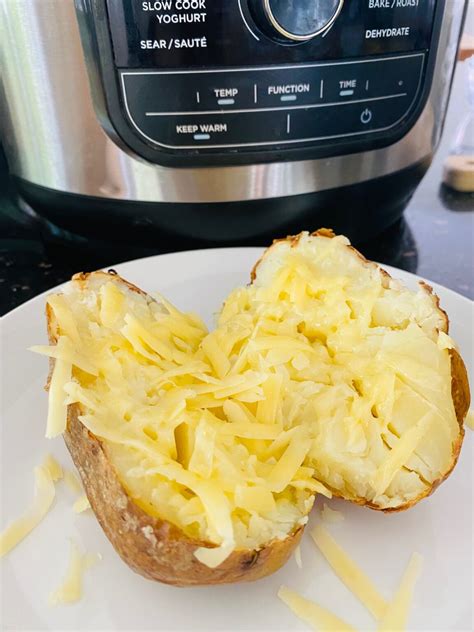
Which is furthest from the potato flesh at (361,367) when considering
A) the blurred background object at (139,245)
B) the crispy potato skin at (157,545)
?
the blurred background object at (139,245)

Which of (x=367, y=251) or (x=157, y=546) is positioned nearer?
(x=157, y=546)

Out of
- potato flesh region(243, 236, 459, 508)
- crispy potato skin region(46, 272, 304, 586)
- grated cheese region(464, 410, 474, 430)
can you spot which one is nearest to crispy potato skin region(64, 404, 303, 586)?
crispy potato skin region(46, 272, 304, 586)

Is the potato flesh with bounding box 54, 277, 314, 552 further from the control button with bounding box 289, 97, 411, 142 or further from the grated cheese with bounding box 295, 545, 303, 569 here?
the control button with bounding box 289, 97, 411, 142

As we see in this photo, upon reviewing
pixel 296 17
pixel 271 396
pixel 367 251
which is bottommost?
pixel 367 251

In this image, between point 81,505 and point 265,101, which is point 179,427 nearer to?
point 81,505

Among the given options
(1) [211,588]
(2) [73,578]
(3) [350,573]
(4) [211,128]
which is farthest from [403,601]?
(4) [211,128]

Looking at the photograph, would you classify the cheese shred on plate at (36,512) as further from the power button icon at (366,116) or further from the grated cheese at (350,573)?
the power button icon at (366,116)
